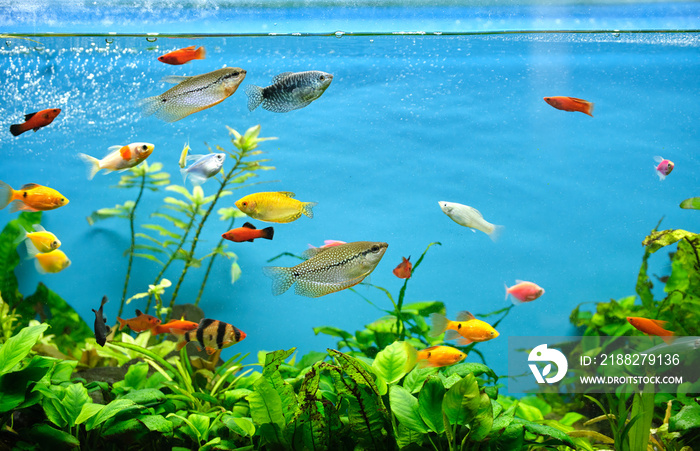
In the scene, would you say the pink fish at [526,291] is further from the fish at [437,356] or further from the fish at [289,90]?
the fish at [289,90]

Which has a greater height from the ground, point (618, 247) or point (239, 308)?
point (618, 247)

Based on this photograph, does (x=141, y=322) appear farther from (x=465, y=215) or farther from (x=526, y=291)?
(x=526, y=291)

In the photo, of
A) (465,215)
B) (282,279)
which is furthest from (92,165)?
(465,215)

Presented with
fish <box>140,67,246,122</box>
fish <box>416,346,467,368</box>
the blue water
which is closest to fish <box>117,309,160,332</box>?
fish <box>140,67,246,122</box>

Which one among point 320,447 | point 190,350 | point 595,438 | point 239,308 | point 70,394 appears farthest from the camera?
point 239,308

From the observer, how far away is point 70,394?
72.9 inches

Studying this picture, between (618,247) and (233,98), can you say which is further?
(233,98)

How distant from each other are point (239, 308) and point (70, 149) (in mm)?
2795

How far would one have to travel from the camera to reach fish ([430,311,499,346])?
2.22m

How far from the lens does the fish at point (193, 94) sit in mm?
1953

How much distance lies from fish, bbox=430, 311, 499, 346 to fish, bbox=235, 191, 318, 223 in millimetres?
989

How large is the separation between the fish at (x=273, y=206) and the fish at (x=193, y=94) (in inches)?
19.9

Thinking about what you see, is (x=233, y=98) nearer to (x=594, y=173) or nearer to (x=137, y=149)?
(x=137, y=149)

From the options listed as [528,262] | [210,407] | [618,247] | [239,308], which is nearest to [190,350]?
[210,407]
